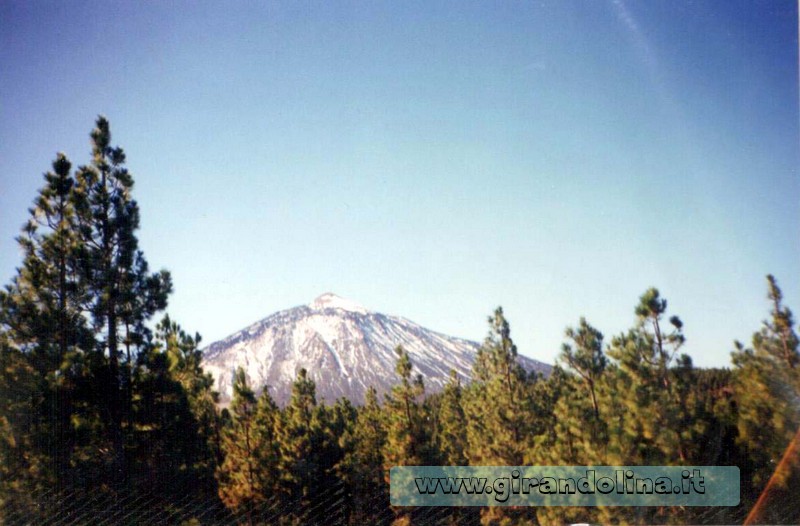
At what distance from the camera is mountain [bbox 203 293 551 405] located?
118 m

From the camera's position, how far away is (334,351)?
141 m

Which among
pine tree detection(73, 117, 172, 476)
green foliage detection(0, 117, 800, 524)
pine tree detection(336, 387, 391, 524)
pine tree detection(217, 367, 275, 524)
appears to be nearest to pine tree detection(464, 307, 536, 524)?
green foliage detection(0, 117, 800, 524)

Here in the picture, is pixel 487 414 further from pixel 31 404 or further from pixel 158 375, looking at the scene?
pixel 31 404

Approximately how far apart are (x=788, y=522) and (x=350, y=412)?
56.4 feet

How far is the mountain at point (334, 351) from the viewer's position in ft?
386

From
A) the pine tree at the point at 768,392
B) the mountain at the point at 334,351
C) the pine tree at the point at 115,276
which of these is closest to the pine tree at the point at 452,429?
the pine tree at the point at 768,392

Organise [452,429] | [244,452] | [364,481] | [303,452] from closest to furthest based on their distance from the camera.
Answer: [244,452]
[303,452]
[364,481]
[452,429]

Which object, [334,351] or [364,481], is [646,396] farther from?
[334,351]

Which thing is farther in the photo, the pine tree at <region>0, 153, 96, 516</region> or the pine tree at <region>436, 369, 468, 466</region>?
the pine tree at <region>436, 369, 468, 466</region>

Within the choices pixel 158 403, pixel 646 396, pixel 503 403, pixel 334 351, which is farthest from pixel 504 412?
pixel 334 351

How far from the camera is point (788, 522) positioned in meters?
7.37

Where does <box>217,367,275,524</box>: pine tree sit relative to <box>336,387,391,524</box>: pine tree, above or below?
above

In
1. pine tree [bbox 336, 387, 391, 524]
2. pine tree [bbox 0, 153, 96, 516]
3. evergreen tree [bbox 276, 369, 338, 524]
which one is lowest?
pine tree [bbox 336, 387, 391, 524]

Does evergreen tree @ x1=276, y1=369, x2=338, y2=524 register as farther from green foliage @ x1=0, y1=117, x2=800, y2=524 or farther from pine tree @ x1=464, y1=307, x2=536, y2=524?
pine tree @ x1=464, y1=307, x2=536, y2=524
